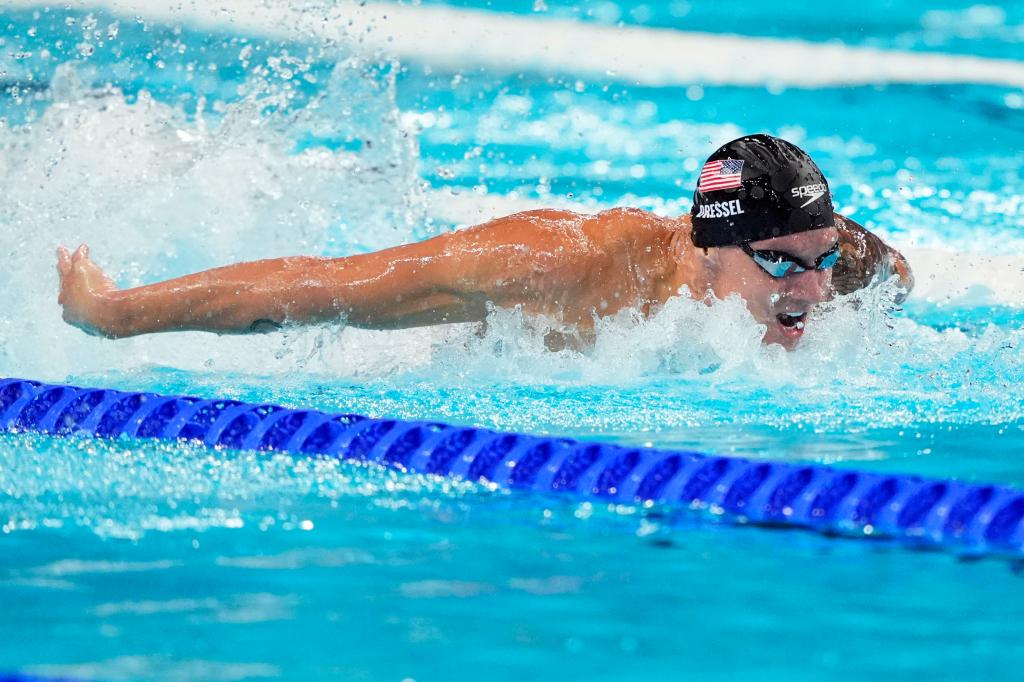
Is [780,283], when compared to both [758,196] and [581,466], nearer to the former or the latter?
[758,196]

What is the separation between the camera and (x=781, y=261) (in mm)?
3225

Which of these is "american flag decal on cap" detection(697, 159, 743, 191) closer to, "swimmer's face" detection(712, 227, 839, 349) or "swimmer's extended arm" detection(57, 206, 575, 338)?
"swimmer's face" detection(712, 227, 839, 349)

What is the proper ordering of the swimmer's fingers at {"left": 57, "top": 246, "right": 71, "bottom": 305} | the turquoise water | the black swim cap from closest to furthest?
the turquoise water → the black swim cap → the swimmer's fingers at {"left": 57, "top": 246, "right": 71, "bottom": 305}

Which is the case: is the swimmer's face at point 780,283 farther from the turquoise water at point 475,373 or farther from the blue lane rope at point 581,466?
the blue lane rope at point 581,466

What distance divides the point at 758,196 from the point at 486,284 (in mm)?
668

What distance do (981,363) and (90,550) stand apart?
251 centimetres

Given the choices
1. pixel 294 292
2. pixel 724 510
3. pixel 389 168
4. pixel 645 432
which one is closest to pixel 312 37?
pixel 389 168

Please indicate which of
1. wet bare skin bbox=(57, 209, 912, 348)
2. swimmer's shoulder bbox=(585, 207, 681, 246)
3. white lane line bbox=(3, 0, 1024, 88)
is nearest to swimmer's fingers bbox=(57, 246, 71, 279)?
wet bare skin bbox=(57, 209, 912, 348)

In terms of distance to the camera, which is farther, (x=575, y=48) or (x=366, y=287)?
(x=575, y=48)

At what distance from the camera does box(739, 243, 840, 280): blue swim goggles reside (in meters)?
3.22

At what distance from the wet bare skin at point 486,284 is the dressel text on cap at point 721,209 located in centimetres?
9

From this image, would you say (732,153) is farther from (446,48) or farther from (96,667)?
(446,48)

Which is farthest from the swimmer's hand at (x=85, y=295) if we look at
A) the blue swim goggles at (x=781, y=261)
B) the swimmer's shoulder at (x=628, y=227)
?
the blue swim goggles at (x=781, y=261)

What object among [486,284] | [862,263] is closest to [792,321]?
[862,263]
